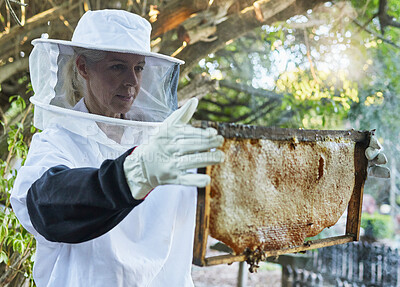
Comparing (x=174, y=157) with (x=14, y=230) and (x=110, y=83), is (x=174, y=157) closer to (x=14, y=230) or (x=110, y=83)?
(x=110, y=83)

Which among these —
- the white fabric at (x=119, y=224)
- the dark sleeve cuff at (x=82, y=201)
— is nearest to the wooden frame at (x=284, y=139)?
the dark sleeve cuff at (x=82, y=201)

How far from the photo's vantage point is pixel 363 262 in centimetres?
665

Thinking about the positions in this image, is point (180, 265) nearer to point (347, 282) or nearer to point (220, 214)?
point (220, 214)

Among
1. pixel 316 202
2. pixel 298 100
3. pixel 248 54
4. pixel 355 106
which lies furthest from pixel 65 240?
pixel 355 106

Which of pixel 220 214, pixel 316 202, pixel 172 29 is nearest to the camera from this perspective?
pixel 220 214

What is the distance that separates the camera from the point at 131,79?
179 cm

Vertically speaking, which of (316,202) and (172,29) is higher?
(172,29)

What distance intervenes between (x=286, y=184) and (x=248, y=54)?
5173 millimetres

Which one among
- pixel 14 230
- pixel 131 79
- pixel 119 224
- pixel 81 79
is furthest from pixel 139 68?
pixel 14 230

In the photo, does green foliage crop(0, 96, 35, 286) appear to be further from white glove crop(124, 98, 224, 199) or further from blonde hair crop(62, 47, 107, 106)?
white glove crop(124, 98, 224, 199)

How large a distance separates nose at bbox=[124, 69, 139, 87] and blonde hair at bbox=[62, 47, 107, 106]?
13cm

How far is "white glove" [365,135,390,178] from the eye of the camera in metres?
1.77

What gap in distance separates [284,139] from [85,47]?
3.01 feet

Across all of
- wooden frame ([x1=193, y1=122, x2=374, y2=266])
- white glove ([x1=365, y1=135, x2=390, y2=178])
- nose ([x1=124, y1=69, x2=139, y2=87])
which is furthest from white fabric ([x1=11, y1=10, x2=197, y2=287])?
white glove ([x1=365, y1=135, x2=390, y2=178])
